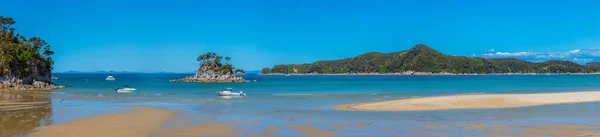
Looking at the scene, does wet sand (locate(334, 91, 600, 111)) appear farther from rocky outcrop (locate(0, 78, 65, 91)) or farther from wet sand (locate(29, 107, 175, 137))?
rocky outcrop (locate(0, 78, 65, 91))

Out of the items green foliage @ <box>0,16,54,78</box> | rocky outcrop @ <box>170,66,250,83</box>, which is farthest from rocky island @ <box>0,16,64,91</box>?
rocky outcrop @ <box>170,66,250,83</box>

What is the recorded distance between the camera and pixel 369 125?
65.6 ft

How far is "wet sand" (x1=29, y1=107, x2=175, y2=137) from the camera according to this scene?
1761 centimetres

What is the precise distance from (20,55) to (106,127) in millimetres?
60590

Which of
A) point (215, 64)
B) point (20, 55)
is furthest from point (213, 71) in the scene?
point (20, 55)

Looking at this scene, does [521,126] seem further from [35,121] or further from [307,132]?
[35,121]

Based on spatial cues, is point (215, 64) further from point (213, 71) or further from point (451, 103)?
point (451, 103)

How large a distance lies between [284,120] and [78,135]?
29.3 feet

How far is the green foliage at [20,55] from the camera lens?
6781 centimetres

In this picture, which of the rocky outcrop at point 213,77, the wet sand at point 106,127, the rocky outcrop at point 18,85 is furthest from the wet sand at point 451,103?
the rocky outcrop at point 213,77

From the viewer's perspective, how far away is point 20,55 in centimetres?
7056

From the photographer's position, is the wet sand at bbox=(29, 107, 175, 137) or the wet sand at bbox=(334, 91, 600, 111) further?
the wet sand at bbox=(334, 91, 600, 111)

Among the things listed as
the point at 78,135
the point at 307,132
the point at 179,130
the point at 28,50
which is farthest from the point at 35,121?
the point at 28,50

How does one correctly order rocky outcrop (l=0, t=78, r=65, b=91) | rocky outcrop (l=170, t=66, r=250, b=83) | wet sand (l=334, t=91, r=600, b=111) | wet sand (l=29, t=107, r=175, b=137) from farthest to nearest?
1. rocky outcrop (l=170, t=66, r=250, b=83)
2. rocky outcrop (l=0, t=78, r=65, b=91)
3. wet sand (l=334, t=91, r=600, b=111)
4. wet sand (l=29, t=107, r=175, b=137)
